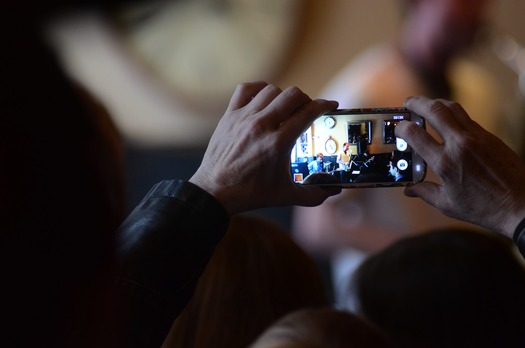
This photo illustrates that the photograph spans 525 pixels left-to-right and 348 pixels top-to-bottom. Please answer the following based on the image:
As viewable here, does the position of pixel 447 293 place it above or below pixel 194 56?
below

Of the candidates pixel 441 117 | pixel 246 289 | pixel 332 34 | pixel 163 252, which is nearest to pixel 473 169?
pixel 441 117

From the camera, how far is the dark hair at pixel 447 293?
1198 mm

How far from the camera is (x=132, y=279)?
65cm

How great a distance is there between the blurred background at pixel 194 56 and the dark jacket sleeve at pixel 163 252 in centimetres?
184

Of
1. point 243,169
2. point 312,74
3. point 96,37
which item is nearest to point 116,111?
point 96,37

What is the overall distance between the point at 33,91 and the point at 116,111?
2149 millimetres

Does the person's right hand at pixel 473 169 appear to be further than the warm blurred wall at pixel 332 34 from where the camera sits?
No

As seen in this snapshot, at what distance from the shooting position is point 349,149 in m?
0.84

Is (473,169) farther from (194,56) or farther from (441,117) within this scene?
(194,56)

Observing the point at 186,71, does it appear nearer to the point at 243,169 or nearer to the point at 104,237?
the point at 243,169

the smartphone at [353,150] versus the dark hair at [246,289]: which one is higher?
the smartphone at [353,150]

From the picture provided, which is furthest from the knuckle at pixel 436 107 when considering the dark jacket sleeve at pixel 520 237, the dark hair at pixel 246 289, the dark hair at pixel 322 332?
the dark hair at pixel 246 289

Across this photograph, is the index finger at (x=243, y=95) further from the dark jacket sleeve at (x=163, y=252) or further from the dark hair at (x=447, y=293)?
the dark hair at (x=447, y=293)

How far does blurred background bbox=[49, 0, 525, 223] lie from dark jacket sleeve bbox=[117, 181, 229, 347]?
1839mm
